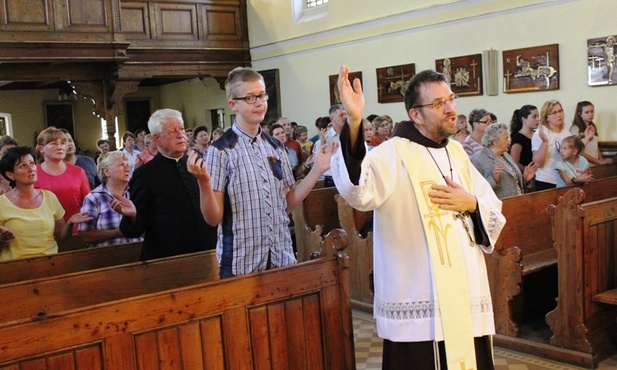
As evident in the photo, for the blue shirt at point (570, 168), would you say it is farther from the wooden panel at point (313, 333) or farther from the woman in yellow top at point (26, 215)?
the woman in yellow top at point (26, 215)

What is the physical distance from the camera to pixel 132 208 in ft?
13.6

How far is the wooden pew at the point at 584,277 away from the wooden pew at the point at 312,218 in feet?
7.79

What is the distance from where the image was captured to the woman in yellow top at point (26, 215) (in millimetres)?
4371

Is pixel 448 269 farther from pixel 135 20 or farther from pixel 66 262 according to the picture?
pixel 135 20

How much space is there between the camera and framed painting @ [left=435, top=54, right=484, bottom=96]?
33.3 feet

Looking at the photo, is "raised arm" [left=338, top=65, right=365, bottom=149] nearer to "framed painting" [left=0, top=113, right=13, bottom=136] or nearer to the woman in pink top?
the woman in pink top

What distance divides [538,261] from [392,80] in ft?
21.9

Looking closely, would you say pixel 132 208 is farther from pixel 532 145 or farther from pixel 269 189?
pixel 532 145

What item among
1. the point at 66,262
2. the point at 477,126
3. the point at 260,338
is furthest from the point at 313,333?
the point at 477,126

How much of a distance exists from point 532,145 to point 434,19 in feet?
14.0

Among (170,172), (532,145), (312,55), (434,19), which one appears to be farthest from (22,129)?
(170,172)

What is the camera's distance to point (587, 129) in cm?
816

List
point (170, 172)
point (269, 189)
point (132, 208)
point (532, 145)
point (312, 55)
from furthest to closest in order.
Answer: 1. point (312, 55)
2. point (532, 145)
3. point (132, 208)
4. point (170, 172)
5. point (269, 189)

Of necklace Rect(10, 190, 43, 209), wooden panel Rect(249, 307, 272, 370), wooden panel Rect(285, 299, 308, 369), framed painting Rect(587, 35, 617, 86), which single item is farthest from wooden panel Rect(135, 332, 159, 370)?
framed painting Rect(587, 35, 617, 86)
